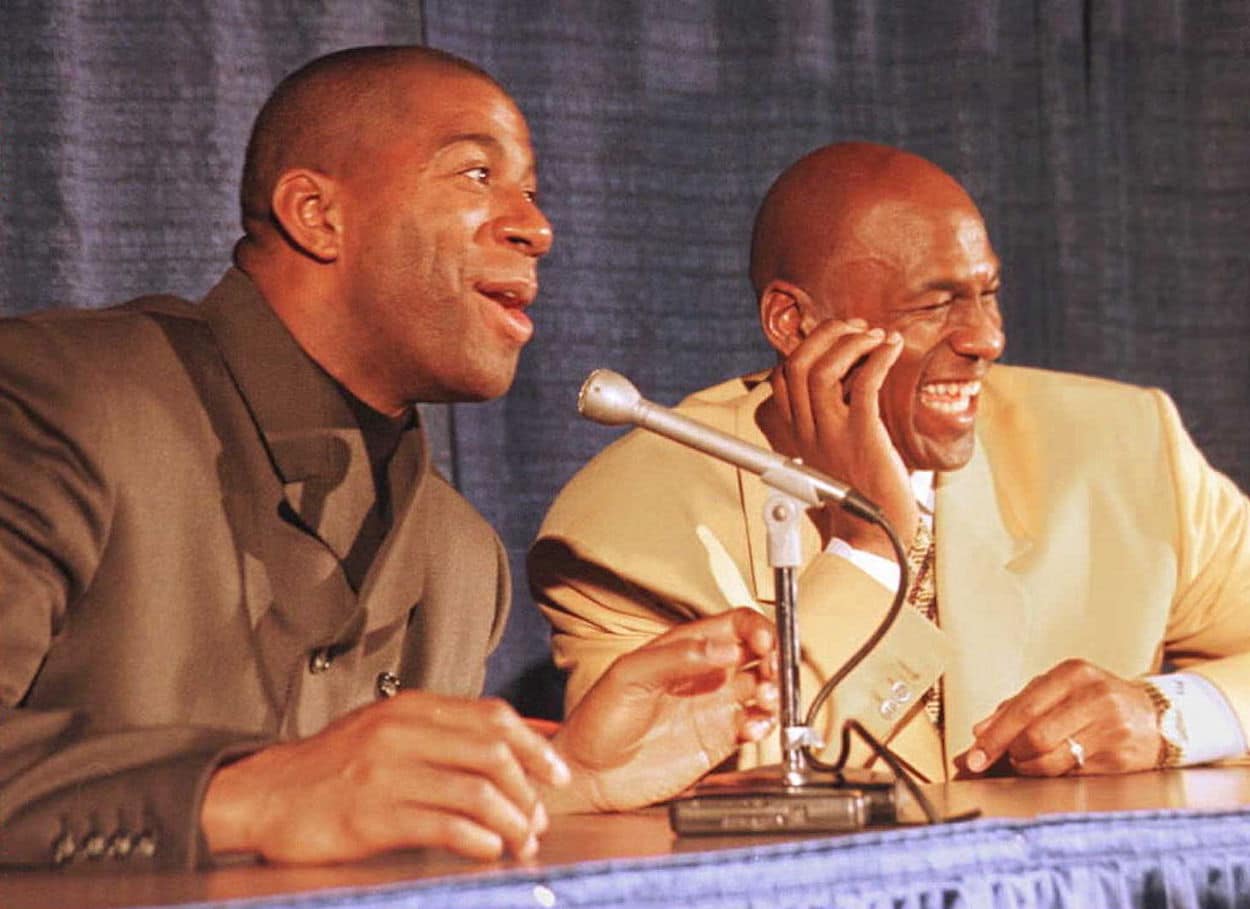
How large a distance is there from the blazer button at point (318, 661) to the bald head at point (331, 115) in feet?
1.80

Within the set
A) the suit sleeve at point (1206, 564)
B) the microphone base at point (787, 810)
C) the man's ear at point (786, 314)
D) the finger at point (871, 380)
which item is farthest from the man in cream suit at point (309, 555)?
the suit sleeve at point (1206, 564)

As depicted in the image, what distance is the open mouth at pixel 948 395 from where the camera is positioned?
2.85 m

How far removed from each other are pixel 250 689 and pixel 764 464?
0.59 metres

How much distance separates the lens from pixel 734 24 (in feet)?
11.4

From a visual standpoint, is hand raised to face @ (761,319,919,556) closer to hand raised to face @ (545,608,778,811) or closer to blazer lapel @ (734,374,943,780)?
blazer lapel @ (734,374,943,780)

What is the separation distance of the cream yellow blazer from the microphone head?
0.77 meters

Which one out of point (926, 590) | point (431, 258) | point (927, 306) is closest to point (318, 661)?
point (431, 258)

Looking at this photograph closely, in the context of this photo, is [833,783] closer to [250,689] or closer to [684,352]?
[250,689]

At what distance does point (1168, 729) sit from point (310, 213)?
120 centimetres

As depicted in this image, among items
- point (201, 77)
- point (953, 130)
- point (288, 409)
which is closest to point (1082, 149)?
point (953, 130)

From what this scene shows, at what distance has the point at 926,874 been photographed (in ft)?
4.85

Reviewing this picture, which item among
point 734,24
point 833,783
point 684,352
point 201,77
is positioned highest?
point 734,24

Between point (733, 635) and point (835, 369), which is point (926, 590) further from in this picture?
point (733, 635)

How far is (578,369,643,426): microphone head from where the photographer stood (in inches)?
68.7
